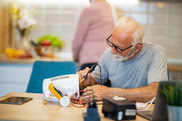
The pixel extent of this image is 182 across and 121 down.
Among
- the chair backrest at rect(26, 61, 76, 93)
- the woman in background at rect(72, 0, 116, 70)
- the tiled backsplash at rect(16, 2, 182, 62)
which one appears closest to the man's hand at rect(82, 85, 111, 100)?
the chair backrest at rect(26, 61, 76, 93)

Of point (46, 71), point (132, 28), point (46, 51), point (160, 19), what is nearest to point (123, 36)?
point (132, 28)

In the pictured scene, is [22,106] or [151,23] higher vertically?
[151,23]

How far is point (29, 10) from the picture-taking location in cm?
361

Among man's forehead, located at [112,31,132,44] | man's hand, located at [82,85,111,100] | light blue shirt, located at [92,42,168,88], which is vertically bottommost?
man's hand, located at [82,85,111,100]

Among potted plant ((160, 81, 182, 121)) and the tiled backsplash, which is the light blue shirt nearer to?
potted plant ((160, 81, 182, 121))

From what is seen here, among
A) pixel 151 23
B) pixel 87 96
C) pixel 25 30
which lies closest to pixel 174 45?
pixel 151 23

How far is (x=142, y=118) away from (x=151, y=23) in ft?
8.29

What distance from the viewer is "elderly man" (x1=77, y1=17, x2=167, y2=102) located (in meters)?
1.60

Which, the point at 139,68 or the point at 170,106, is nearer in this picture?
the point at 170,106

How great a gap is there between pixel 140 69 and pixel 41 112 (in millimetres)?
881

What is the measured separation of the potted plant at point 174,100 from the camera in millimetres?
921

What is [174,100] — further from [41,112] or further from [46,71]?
[46,71]

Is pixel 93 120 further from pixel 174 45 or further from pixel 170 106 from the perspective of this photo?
pixel 174 45

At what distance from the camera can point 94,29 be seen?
251cm
